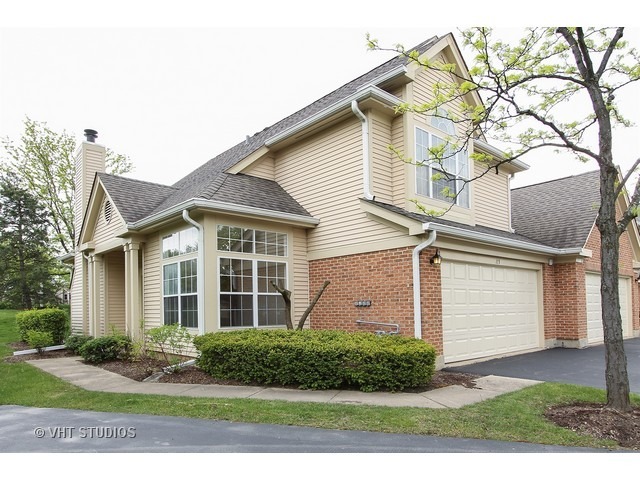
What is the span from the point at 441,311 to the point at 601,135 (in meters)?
4.57

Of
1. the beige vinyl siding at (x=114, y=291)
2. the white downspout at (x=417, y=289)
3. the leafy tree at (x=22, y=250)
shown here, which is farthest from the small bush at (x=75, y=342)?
the leafy tree at (x=22, y=250)

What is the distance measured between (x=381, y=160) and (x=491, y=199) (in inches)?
209

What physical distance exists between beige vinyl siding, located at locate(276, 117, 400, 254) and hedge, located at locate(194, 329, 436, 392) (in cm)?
278

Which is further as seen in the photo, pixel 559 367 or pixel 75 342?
pixel 75 342

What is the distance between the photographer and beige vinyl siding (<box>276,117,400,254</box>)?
33.2 ft

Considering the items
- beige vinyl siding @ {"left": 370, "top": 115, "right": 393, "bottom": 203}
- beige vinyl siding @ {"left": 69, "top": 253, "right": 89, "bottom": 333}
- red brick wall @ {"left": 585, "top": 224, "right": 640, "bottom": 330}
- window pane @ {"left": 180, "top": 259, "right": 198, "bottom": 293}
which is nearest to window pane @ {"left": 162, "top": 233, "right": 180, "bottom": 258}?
window pane @ {"left": 180, "top": 259, "right": 198, "bottom": 293}

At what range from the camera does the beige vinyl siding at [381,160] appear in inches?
396

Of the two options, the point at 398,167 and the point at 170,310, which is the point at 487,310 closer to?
the point at 398,167

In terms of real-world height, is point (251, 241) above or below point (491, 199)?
below

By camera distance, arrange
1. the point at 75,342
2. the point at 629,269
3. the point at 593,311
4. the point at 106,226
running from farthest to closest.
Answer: the point at 629,269
the point at 593,311
the point at 75,342
the point at 106,226

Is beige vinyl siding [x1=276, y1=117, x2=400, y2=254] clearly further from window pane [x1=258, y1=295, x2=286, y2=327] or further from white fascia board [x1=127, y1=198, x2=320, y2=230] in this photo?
window pane [x1=258, y1=295, x2=286, y2=327]

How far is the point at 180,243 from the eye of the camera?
10.4m

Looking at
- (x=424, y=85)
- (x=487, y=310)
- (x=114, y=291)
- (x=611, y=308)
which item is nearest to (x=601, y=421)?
(x=611, y=308)

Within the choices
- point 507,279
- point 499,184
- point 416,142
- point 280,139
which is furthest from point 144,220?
point 499,184
